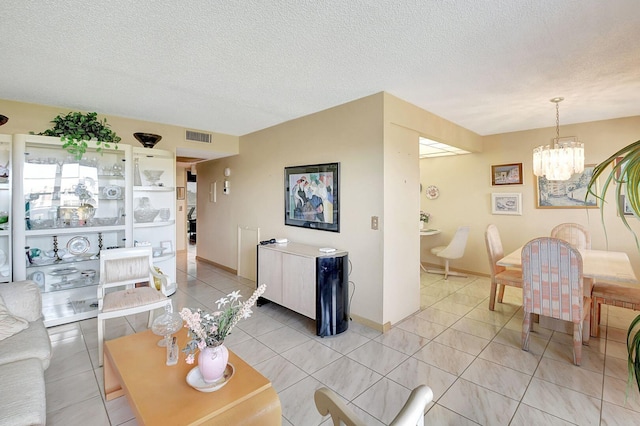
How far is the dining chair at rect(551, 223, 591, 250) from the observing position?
3.81 m

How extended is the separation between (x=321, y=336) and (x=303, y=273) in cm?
66

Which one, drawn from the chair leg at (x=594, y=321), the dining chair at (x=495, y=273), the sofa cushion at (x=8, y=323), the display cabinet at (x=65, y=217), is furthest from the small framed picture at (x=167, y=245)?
the chair leg at (x=594, y=321)

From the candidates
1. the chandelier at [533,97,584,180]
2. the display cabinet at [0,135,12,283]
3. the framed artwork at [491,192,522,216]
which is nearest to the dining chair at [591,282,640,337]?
the chandelier at [533,97,584,180]

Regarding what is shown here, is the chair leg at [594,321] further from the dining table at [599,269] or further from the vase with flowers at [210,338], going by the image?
the vase with flowers at [210,338]

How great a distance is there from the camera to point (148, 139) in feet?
13.2

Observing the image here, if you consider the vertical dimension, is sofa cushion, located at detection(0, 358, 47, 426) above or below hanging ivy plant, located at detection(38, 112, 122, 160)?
below

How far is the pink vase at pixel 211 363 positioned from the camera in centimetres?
158

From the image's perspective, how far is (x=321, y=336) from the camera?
3023mm

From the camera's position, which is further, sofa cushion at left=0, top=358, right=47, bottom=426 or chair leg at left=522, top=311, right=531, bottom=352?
chair leg at left=522, top=311, right=531, bottom=352

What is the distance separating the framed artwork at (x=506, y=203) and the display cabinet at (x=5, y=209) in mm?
6514

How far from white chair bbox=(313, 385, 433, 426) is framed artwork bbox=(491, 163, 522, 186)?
490 centimetres

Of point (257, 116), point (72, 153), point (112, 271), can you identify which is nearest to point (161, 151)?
point (72, 153)

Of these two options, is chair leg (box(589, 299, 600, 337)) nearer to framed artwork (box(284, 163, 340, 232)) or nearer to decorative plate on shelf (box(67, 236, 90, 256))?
framed artwork (box(284, 163, 340, 232))

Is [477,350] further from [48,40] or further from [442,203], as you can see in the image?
[48,40]
